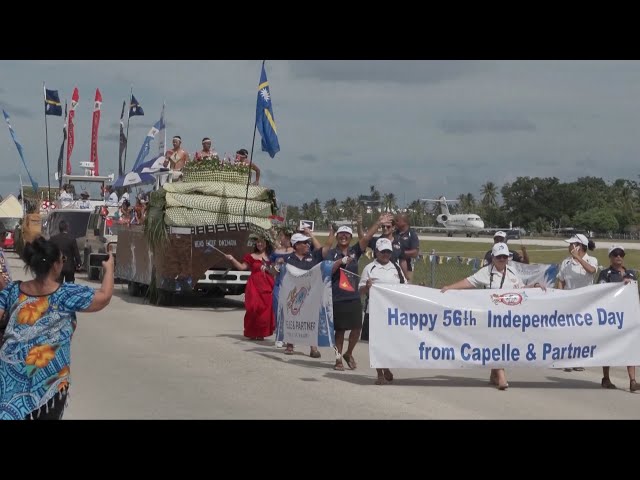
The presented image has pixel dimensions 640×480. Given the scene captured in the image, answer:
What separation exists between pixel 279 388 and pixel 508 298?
271 centimetres

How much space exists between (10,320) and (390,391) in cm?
554

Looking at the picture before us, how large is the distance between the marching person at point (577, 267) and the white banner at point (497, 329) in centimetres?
148

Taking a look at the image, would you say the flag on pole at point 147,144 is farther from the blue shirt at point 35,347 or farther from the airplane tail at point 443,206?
the airplane tail at point 443,206

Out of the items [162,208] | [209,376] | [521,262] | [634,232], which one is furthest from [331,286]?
[634,232]

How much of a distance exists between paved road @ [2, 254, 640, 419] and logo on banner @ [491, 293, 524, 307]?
3.14 ft

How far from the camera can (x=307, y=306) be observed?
42.7 feet

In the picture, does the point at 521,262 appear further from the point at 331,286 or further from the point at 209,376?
the point at 209,376

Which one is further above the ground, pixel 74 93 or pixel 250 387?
pixel 74 93

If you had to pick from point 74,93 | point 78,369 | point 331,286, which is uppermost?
→ point 74,93

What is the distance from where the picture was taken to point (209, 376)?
11406 mm

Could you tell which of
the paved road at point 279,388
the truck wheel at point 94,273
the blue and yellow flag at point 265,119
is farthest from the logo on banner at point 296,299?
the truck wheel at point 94,273

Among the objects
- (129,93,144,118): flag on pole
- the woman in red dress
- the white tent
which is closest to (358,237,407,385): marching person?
the woman in red dress

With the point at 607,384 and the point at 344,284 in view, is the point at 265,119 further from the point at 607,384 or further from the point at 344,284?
the point at 607,384

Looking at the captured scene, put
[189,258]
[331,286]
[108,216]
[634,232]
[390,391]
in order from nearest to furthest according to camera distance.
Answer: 1. [390,391]
2. [331,286]
3. [189,258]
4. [108,216]
5. [634,232]
